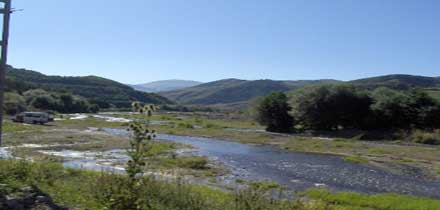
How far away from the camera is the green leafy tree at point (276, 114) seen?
78000 mm

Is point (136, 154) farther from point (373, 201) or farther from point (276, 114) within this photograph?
point (276, 114)

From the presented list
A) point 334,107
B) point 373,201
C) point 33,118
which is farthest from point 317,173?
point 33,118

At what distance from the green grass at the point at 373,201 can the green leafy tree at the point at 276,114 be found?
174 feet

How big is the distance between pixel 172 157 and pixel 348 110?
39176 millimetres

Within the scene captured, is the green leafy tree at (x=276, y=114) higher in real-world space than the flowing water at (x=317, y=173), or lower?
higher

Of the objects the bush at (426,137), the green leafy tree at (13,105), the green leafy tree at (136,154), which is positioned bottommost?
the bush at (426,137)

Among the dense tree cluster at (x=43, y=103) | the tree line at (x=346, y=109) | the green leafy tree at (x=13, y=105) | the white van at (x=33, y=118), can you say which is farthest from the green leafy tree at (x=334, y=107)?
the dense tree cluster at (x=43, y=103)

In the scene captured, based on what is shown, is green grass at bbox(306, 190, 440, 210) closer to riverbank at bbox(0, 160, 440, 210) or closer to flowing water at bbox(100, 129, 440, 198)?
flowing water at bbox(100, 129, 440, 198)

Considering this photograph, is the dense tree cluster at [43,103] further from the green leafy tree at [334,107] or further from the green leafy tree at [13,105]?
the green leafy tree at [334,107]

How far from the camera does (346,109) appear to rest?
72.2 meters

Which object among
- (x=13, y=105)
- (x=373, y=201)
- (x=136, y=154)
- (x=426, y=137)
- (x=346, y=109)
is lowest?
(x=373, y=201)

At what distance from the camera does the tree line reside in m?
65.9

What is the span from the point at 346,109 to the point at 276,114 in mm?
11354

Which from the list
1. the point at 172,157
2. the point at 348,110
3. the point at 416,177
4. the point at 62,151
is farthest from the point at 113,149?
the point at 348,110
